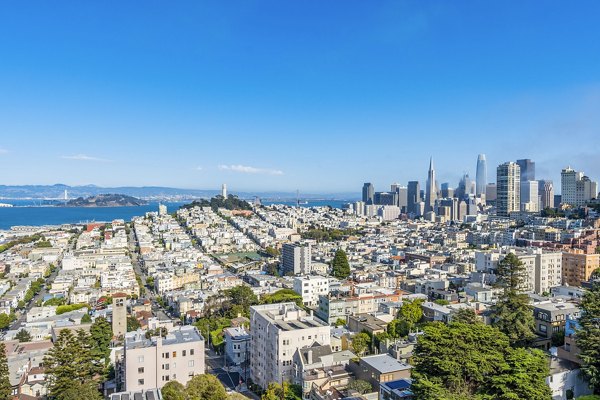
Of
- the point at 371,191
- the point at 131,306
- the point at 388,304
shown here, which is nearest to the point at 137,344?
the point at 388,304

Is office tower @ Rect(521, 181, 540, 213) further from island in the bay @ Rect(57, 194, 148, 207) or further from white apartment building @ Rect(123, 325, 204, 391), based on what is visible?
island in the bay @ Rect(57, 194, 148, 207)

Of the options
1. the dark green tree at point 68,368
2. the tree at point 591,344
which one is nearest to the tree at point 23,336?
the dark green tree at point 68,368

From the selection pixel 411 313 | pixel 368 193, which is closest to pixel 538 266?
pixel 411 313

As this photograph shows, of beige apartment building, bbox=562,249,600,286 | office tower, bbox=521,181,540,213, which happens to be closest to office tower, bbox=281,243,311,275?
beige apartment building, bbox=562,249,600,286

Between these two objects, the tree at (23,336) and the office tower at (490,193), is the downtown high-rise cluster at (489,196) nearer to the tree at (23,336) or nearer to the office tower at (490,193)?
the office tower at (490,193)

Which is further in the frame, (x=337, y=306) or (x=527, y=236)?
(x=527, y=236)

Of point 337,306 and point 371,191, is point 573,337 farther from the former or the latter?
point 371,191

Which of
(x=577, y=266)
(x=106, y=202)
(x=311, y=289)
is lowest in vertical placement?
(x=311, y=289)

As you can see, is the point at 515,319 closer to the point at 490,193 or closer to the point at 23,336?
the point at 23,336
